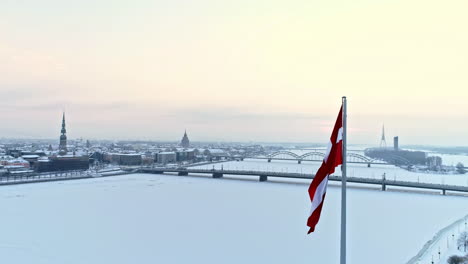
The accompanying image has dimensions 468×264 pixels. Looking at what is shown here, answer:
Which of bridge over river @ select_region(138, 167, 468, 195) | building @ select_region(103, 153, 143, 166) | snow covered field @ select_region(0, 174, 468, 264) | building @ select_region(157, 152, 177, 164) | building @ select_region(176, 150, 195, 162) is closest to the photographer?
snow covered field @ select_region(0, 174, 468, 264)

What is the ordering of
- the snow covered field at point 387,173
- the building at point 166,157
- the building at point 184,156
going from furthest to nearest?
1. the building at point 184,156
2. the building at point 166,157
3. the snow covered field at point 387,173

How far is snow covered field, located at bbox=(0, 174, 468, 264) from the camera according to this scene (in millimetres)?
12891

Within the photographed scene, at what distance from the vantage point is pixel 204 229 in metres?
16.7

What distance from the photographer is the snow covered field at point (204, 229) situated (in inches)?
508

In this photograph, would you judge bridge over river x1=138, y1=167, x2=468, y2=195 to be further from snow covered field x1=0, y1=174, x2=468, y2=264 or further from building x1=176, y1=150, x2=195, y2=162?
building x1=176, y1=150, x2=195, y2=162

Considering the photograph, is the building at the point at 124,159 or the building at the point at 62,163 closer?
the building at the point at 62,163

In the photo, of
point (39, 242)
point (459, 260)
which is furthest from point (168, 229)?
point (459, 260)

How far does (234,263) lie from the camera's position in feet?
39.5

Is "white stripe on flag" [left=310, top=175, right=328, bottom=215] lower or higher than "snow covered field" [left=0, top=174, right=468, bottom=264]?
higher

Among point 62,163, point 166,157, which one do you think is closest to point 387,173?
point 166,157

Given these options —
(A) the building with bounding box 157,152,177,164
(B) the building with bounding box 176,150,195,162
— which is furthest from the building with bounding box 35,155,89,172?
(B) the building with bounding box 176,150,195,162

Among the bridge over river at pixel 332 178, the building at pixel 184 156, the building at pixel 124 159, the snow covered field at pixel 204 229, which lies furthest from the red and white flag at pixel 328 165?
the building at pixel 184 156

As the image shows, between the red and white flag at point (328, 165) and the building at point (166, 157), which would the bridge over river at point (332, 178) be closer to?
the building at point (166, 157)

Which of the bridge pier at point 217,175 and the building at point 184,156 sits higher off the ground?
the building at point 184,156
